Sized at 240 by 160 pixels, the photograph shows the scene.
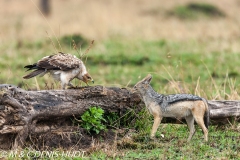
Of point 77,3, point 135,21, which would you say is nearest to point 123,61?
point 135,21

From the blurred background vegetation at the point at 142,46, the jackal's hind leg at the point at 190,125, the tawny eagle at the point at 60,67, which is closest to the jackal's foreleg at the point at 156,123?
the jackal's hind leg at the point at 190,125

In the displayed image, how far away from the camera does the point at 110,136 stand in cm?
748

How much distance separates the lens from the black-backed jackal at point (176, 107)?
7027 mm

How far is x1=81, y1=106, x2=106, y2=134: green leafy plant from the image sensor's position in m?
7.32

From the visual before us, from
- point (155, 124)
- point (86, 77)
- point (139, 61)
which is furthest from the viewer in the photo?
point (139, 61)

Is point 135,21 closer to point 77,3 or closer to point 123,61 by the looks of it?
point 123,61

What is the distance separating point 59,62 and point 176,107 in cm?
176

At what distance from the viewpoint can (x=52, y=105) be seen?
22.8 feet

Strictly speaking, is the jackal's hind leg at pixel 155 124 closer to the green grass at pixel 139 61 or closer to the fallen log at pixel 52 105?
the fallen log at pixel 52 105

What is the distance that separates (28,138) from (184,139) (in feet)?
6.82

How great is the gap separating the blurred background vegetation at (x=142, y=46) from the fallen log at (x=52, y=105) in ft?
5.23

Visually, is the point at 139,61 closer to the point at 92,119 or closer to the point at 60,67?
the point at 60,67

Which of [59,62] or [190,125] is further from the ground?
[59,62]

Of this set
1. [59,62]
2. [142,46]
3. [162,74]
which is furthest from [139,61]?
[59,62]
